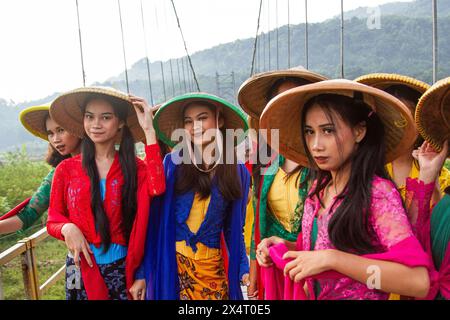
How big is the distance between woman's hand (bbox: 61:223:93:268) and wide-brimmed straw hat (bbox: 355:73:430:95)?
113 centimetres

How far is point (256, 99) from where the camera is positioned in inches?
68.2

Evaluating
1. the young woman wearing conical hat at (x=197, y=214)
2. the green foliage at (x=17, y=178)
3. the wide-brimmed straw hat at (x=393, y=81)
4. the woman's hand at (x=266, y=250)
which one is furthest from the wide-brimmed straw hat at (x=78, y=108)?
the green foliage at (x=17, y=178)

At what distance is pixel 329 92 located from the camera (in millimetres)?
988

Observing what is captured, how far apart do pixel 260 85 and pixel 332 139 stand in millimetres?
740

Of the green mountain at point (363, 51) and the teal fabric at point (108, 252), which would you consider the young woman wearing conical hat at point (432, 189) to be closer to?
the teal fabric at point (108, 252)

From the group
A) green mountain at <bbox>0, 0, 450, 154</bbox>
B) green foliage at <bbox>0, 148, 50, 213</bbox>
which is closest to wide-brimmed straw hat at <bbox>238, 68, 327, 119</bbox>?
green foliage at <bbox>0, 148, 50, 213</bbox>

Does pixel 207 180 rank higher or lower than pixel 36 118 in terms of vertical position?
lower

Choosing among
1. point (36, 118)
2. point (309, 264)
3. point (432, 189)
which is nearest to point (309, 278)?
point (309, 264)

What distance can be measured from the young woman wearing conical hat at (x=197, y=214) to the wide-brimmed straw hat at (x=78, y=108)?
0.36 ft

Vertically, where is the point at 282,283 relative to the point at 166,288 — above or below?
above

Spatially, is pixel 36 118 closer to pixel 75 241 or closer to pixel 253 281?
pixel 75 241
